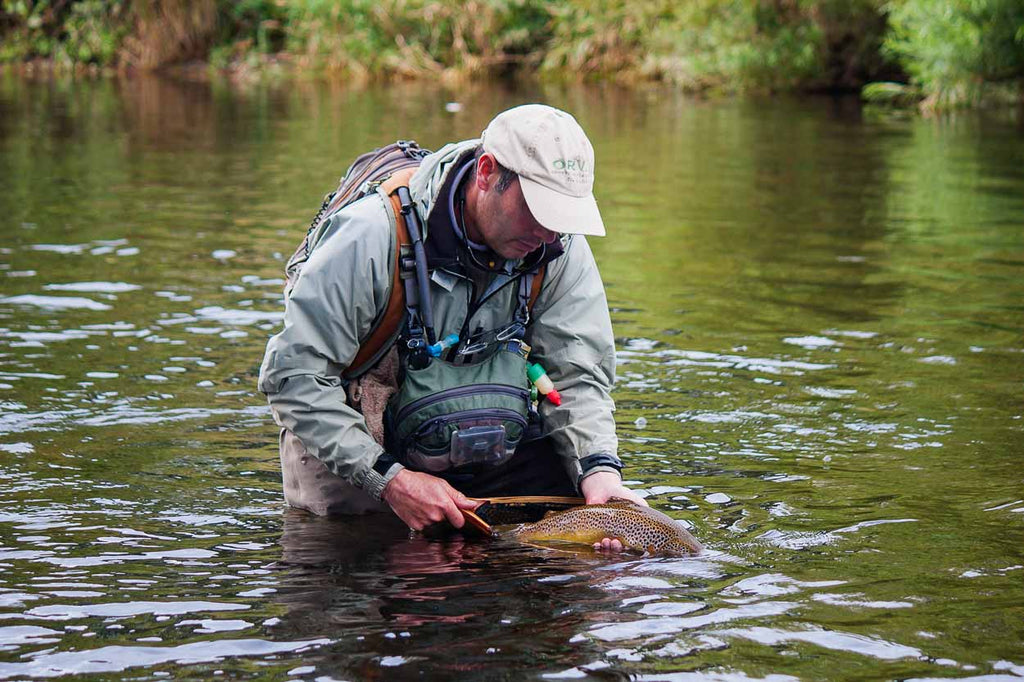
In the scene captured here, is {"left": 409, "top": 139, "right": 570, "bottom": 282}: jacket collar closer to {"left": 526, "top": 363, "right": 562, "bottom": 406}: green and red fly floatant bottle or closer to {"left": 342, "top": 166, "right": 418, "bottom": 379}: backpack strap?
{"left": 342, "top": 166, "right": 418, "bottom": 379}: backpack strap

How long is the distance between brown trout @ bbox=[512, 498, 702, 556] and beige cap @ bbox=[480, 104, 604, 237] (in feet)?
3.07

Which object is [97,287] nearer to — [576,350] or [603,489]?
[576,350]

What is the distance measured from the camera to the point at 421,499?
4430mm

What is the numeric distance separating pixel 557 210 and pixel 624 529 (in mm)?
1075

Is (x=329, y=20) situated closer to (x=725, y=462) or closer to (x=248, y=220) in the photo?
(x=248, y=220)

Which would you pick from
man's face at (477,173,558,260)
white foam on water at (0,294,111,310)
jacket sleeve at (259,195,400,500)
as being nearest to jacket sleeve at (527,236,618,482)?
man's face at (477,173,558,260)

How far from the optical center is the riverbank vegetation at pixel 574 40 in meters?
20.7

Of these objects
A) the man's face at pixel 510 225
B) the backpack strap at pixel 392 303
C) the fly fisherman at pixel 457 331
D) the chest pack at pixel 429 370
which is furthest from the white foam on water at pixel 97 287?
the man's face at pixel 510 225

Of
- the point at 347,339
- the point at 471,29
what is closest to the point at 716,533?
the point at 347,339

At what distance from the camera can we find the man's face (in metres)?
4.25

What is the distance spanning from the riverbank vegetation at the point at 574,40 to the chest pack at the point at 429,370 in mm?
15909

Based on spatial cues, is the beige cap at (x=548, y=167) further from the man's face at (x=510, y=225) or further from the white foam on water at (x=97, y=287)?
the white foam on water at (x=97, y=287)

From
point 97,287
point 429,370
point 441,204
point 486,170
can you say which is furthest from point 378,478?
point 97,287

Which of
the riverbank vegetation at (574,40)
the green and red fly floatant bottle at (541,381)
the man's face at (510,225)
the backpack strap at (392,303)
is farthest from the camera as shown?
the riverbank vegetation at (574,40)
